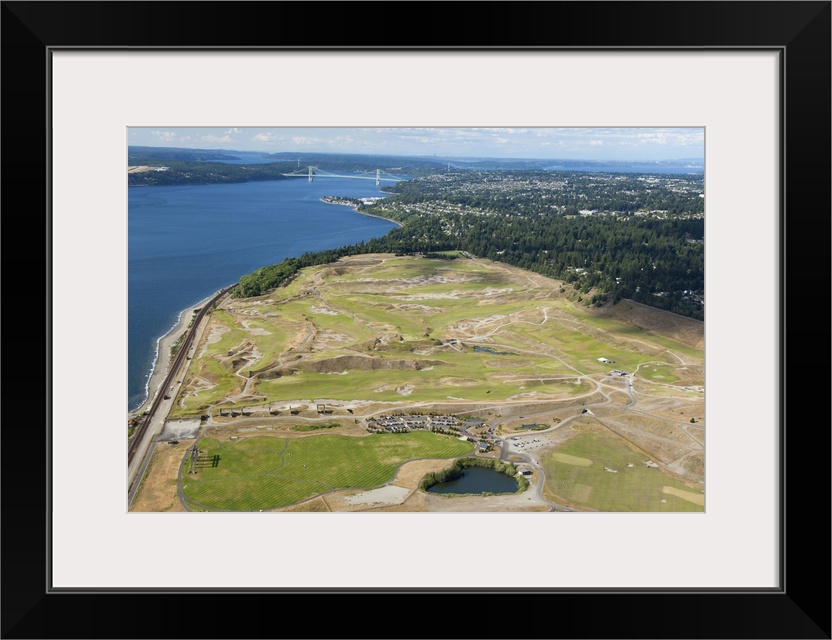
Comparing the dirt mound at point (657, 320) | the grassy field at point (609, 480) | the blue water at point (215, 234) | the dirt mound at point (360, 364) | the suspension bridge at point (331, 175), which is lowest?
the grassy field at point (609, 480)

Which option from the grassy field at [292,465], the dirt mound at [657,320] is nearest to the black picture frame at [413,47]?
the grassy field at [292,465]

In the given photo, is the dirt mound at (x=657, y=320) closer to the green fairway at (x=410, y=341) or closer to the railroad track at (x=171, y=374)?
the green fairway at (x=410, y=341)

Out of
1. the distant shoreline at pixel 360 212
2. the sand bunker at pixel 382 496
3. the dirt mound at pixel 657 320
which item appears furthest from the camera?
the distant shoreline at pixel 360 212

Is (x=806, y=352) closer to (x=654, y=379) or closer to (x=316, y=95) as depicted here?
(x=316, y=95)

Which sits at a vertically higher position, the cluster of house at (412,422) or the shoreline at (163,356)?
the shoreline at (163,356)

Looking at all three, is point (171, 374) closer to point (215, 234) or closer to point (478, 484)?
point (215, 234)

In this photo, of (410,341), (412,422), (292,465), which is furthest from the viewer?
(410,341)

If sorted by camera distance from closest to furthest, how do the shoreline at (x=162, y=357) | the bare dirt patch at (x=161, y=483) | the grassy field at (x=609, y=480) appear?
the grassy field at (x=609, y=480) → the bare dirt patch at (x=161, y=483) → the shoreline at (x=162, y=357)

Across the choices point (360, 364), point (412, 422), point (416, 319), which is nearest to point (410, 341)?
point (416, 319)
